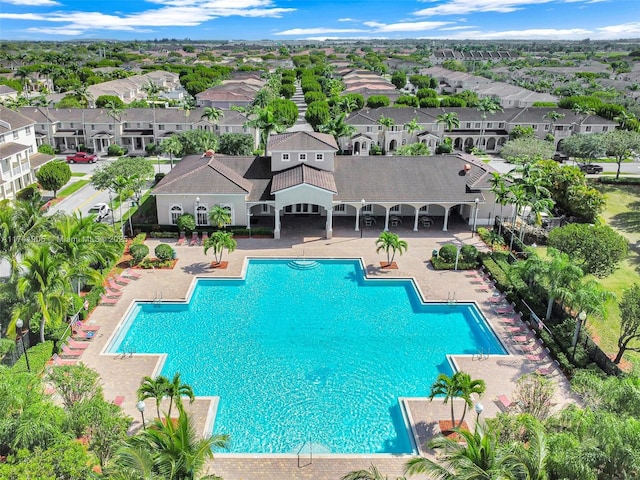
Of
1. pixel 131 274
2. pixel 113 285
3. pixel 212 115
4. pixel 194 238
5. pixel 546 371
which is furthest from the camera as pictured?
pixel 212 115

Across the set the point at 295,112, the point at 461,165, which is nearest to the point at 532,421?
the point at 461,165

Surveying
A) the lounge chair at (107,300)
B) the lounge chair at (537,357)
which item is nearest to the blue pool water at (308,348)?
the lounge chair at (107,300)

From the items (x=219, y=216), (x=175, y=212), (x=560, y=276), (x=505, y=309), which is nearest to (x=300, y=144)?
(x=219, y=216)

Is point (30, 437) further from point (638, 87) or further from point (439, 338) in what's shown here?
point (638, 87)

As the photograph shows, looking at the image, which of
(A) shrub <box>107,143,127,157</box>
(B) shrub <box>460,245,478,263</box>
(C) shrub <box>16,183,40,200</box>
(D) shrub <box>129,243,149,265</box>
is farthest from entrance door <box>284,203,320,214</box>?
(A) shrub <box>107,143,127,157</box>

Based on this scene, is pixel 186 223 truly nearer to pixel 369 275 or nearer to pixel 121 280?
pixel 121 280
